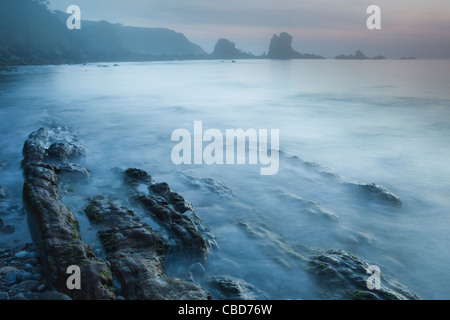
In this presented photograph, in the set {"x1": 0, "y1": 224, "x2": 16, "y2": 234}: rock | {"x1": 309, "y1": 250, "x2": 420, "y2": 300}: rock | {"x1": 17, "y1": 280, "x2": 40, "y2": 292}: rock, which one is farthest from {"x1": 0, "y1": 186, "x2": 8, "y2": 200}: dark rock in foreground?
{"x1": 309, "y1": 250, "x2": 420, "y2": 300}: rock

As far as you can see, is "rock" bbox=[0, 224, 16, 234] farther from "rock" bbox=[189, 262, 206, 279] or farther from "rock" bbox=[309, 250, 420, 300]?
"rock" bbox=[309, 250, 420, 300]

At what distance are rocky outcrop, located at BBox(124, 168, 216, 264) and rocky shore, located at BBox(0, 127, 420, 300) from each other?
21 millimetres

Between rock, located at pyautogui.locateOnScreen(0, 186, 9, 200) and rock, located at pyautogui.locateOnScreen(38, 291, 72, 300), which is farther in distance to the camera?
rock, located at pyautogui.locateOnScreen(0, 186, 9, 200)

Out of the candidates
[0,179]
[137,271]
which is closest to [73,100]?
[0,179]

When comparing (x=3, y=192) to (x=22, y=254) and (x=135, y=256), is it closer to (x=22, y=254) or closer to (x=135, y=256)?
(x=22, y=254)

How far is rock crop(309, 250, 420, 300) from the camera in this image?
17.2ft

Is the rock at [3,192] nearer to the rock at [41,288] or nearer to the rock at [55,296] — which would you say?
the rock at [41,288]

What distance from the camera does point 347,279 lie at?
5637mm

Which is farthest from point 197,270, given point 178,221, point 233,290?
point 178,221

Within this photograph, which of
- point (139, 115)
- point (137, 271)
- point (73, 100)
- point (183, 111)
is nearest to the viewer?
point (137, 271)

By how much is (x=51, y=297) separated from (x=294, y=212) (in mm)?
6264

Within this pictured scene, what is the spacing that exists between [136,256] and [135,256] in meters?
0.02

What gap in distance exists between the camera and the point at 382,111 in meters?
27.1
